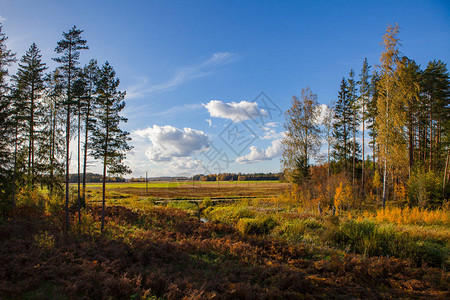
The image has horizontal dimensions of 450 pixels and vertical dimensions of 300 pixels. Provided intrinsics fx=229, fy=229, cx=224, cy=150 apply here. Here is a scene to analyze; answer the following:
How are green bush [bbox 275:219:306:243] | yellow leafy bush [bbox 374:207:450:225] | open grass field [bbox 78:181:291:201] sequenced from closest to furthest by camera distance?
1. green bush [bbox 275:219:306:243]
2. yellow leafy bush [bbox 374:207:450:225]
3. open grass field [bbox 78:181:291:201]

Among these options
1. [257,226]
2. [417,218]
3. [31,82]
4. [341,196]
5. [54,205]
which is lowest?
[257,226]

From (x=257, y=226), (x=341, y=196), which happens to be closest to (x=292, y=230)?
(x=257, y=226)

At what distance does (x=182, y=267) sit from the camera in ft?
26.8

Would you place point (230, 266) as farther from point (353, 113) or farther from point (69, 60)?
point (353, 113)

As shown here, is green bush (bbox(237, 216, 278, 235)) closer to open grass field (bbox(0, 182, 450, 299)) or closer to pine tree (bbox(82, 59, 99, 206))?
open grass field (bbox(0, 182, 450, 299))

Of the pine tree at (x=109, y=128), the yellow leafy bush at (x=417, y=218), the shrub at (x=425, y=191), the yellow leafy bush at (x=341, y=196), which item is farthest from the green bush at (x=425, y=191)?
the pine tree at (x=109, y=128)

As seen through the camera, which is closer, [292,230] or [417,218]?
[292,230]

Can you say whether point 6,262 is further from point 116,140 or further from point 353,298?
point 353,298

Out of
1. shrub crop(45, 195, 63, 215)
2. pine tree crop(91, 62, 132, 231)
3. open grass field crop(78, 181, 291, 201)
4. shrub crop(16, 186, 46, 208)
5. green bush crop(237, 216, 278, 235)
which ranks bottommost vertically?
open grass field crop(78, 181, 291, 201)

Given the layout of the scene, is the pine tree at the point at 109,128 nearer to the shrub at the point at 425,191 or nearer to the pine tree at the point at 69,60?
the pine tree at the point at 69,60

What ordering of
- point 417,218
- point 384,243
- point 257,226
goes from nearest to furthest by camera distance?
point 384,243 → point 417,218 → point 257,226

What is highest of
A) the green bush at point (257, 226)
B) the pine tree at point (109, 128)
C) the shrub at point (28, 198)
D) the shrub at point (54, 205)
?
the pine tree at point (109, 128)

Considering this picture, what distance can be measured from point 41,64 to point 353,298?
80.5ft

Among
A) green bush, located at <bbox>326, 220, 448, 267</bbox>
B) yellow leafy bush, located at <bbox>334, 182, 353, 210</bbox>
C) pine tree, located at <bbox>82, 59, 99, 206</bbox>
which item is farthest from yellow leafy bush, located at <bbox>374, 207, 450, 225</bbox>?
pine tree, located at <bbox>82, 59, 99, 206</bbox>
